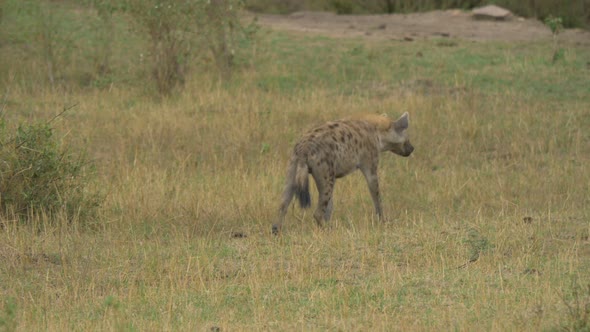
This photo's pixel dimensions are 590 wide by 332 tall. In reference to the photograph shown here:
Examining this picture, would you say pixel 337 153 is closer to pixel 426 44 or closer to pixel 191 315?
pixel 191 315

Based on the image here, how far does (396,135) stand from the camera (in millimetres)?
9398

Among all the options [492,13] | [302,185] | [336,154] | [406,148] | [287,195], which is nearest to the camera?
[302,185]

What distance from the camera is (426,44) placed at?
17375mm

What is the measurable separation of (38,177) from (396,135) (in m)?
2.97

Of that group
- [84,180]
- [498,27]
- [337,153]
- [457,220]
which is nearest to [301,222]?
[337,153]

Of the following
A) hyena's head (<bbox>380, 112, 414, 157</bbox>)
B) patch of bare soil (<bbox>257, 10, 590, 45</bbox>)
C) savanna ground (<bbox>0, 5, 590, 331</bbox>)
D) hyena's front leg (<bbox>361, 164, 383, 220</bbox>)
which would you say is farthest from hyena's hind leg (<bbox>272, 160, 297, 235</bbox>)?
patch of bare soil (<bbox>257, 10, 590, 45</bbox>)

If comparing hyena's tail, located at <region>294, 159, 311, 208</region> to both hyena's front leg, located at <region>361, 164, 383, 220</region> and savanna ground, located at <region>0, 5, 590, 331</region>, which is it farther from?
hyena's front leg, located at <region>361, 164, 383, 220</region>

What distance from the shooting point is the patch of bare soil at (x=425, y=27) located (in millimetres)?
18266

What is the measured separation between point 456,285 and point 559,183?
3952 millimetres

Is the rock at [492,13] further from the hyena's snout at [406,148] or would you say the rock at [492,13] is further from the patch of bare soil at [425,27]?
the hyena's snout at [406,148]

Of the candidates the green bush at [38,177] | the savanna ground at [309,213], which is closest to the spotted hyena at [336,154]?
the savanna ground at [309,213]

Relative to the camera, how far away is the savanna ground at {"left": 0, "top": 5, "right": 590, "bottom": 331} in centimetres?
617

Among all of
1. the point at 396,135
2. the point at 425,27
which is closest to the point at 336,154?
→ the point at 396,135

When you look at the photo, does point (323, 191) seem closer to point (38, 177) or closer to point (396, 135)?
point (396, 135)
